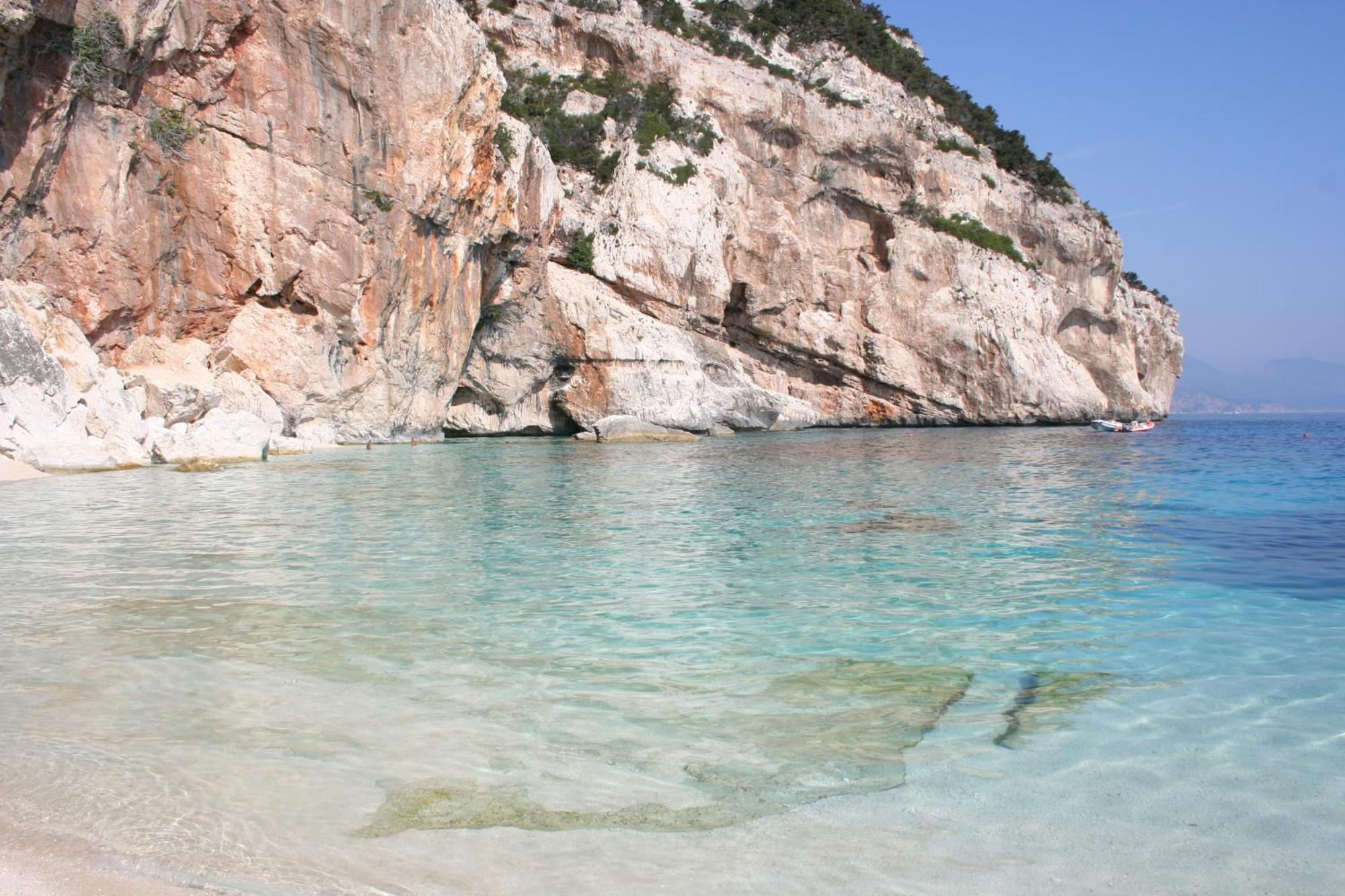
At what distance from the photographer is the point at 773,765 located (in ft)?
12.9

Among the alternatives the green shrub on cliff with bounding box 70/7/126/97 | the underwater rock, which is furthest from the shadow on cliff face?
the underwater rock

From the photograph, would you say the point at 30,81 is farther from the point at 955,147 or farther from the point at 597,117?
the point at 955,147

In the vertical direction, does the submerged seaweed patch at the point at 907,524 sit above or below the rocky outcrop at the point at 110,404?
below

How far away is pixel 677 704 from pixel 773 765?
87 cm

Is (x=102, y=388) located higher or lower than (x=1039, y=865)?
higher

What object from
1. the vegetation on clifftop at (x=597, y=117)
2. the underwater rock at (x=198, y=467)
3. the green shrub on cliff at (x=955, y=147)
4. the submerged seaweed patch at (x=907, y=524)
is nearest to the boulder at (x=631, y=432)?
the vegetation on clifftop at (x=597, y=117)

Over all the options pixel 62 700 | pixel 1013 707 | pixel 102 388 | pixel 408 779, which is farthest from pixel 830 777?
pixel 102 388

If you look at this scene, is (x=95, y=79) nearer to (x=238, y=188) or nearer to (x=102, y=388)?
(x=238, y=188)

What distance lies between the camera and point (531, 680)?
200 inches

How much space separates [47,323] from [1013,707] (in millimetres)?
20503

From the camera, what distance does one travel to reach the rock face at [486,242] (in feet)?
68.6

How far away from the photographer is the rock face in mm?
20906

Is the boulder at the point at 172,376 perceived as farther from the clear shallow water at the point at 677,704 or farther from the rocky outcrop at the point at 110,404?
the clear shallow water at the point at 677,704

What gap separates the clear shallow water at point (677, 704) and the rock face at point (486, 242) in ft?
42.2
